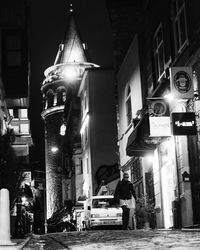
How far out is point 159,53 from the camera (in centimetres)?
2345

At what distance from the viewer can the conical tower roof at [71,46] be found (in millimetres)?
84875

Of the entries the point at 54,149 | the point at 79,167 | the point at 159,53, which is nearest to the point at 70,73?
the point at 54,149

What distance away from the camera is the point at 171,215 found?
21078mm

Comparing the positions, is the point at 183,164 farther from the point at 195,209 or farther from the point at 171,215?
the point at 171,215

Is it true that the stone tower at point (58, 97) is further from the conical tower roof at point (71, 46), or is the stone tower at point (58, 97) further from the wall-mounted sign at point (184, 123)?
the wall-mounted sign at point (184, 123)

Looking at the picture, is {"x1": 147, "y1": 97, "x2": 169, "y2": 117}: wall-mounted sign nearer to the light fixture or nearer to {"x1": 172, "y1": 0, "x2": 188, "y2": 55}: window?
{"x1": 172, "y1": 0, "x2": 188, "y2": 55}: window

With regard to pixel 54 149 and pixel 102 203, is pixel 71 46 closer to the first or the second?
pixel 54 149

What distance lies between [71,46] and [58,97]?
810cm

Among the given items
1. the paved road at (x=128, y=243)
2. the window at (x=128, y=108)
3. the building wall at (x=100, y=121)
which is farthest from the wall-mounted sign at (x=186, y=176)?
the building wall at (x=100, y=121)

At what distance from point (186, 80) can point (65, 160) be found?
52.1 metres

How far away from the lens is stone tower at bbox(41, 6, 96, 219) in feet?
269

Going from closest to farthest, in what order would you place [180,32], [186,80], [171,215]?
[186,80] < [180,32] < [171,215]

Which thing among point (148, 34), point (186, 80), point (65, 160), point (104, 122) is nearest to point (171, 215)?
point (186, 80)

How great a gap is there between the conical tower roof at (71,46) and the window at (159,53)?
199 feet
